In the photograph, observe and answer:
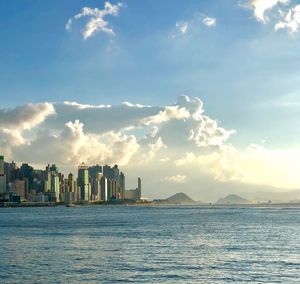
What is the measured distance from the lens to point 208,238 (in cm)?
10894

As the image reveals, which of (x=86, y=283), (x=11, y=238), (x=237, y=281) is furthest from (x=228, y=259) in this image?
(x=11, y=238)

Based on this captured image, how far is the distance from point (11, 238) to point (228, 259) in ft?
195

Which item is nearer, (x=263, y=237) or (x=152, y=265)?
(x=152, y=265)

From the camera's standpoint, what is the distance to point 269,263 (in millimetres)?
68875

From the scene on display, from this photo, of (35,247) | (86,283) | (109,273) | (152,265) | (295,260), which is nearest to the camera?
(86,283)

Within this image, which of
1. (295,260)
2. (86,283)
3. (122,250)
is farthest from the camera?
(122,250)

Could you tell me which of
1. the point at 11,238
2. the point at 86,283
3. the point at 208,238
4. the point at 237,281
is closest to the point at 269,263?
the point at 237,281

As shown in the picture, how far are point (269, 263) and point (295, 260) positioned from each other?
5299 mm

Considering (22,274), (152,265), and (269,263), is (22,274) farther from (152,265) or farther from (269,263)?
(269,263)

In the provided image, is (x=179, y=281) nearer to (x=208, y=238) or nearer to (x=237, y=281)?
(x=237, y=281)

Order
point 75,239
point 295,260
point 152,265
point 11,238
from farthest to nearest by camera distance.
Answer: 1. point 11,238
2. point 75,239
3. point 295,260
4. point 152,265

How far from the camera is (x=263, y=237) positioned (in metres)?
111

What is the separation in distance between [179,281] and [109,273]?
996 centimetres

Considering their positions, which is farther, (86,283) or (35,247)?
(35,247)
